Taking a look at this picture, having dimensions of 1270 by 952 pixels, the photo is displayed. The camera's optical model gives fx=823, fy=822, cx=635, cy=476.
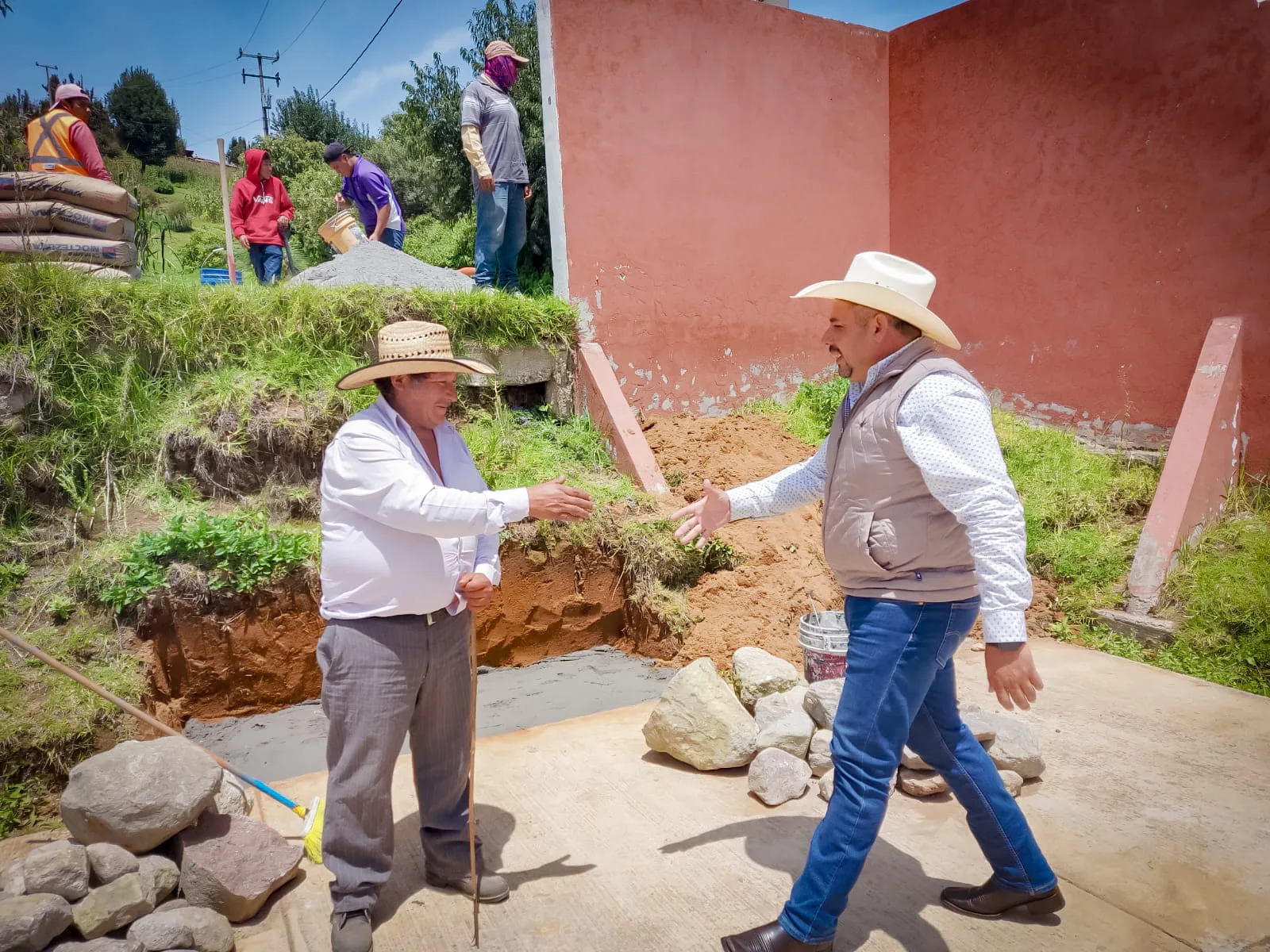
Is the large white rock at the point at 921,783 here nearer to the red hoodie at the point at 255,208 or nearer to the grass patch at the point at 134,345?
the grass patch at the point at 134,345

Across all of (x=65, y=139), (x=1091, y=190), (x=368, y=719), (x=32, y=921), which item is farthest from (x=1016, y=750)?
(x=65, y=139)

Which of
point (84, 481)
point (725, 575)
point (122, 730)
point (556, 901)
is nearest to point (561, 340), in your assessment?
point (725, 575)

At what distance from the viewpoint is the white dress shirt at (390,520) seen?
251cm

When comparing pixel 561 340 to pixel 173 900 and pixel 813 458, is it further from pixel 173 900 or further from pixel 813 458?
pixel 173 900

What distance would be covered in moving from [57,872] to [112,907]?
0.20m

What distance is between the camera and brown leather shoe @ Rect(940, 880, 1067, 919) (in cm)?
258

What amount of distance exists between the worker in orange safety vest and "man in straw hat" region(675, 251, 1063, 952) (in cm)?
668

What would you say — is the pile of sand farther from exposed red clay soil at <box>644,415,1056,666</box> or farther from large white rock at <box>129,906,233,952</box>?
large white rock at <box>129,906,233,952</box>

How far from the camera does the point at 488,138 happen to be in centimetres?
720

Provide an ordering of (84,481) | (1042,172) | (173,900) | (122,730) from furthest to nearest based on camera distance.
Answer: (1042,172) < (84,481) < (122,730) < (173,900)

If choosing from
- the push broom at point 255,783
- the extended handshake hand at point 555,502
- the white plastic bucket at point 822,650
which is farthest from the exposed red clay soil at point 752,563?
the extended handshake hand at point 555,502

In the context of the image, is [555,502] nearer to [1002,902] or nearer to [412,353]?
[412,353]

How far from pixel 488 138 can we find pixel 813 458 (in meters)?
5.52

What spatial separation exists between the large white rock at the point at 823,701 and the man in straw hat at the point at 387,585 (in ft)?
5.72
